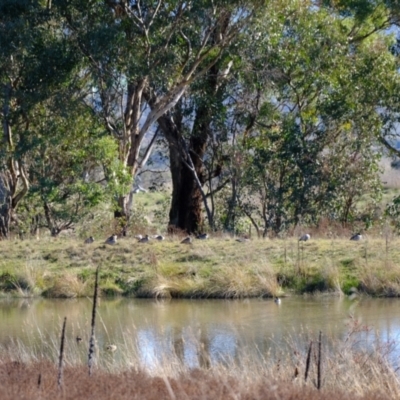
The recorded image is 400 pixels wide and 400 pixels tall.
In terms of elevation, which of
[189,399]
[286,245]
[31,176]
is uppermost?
[31,176]

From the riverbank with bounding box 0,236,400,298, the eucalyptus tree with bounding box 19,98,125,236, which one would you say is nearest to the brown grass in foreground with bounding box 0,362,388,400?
the riverbank with bounding box 0,236,400,298

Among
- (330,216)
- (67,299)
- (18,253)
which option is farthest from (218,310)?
(330,216)

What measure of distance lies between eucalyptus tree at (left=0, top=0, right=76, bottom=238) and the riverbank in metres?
4.32

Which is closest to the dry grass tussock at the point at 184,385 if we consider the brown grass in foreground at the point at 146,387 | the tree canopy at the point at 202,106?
the brown grass in foreground at the point at 146,387

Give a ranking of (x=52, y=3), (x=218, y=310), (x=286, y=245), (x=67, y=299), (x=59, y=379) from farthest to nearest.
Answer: (x=52, y=3) → (x=286, y=245) → (x=67, y=299) → (x=218, y=310) → (x=59, y=379)

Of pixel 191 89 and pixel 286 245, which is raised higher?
pixel 191 89

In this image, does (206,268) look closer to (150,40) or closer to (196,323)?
(196,323)

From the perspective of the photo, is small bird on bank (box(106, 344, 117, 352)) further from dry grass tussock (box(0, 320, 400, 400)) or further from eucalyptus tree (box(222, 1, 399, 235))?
eucalyptus tree (box(222, 1, 399, 235))

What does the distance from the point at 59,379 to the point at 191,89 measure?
21275mm

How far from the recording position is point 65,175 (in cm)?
2888

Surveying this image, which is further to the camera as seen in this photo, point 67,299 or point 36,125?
point 36,125

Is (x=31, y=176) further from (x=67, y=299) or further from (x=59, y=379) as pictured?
(x=59, y=379)

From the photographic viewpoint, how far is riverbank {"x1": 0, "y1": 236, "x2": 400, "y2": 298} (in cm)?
1923

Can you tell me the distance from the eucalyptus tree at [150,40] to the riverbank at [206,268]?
207 inches
